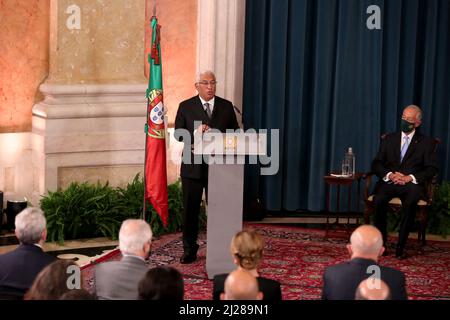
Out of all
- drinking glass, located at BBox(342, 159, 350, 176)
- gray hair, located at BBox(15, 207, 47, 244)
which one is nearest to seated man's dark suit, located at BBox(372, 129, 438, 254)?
drinking glass, located at BBox(342, 159, 350, 176)

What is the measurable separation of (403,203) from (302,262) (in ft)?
3.80

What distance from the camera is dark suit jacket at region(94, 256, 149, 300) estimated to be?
16.2 feet

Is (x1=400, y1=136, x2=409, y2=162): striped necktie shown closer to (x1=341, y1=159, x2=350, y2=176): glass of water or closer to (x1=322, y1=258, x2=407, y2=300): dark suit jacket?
(x1=341, y1=159, x2=350, y2=176): glass of water

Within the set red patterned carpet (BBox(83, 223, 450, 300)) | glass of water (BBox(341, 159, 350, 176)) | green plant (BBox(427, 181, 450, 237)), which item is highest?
glass of water (BBox(341, 159, 350, 176))

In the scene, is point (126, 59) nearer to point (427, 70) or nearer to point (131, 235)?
point (427, 70)

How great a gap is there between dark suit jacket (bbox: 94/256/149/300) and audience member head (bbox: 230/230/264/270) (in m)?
0.55

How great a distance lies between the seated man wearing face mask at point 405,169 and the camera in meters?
8.58

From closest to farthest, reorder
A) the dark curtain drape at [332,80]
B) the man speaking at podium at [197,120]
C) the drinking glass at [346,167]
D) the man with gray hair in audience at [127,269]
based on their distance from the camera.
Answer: the man with gray hair in audience at [127,269] → the man speaking at podium at [197,120] → the drinking glass at [346,167] → the dark curtain drape at [332,80]

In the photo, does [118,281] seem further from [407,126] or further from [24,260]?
[407,126]

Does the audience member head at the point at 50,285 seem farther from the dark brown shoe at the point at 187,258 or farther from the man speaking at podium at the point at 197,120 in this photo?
the dark brown shoe at the point at 187,258

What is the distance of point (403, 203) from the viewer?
8.66 meters

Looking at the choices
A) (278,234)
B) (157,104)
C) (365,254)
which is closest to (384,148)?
(278,234)

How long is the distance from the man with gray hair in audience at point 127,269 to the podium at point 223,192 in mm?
2159

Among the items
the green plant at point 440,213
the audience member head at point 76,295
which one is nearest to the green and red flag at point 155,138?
the green plant at point 440,213
